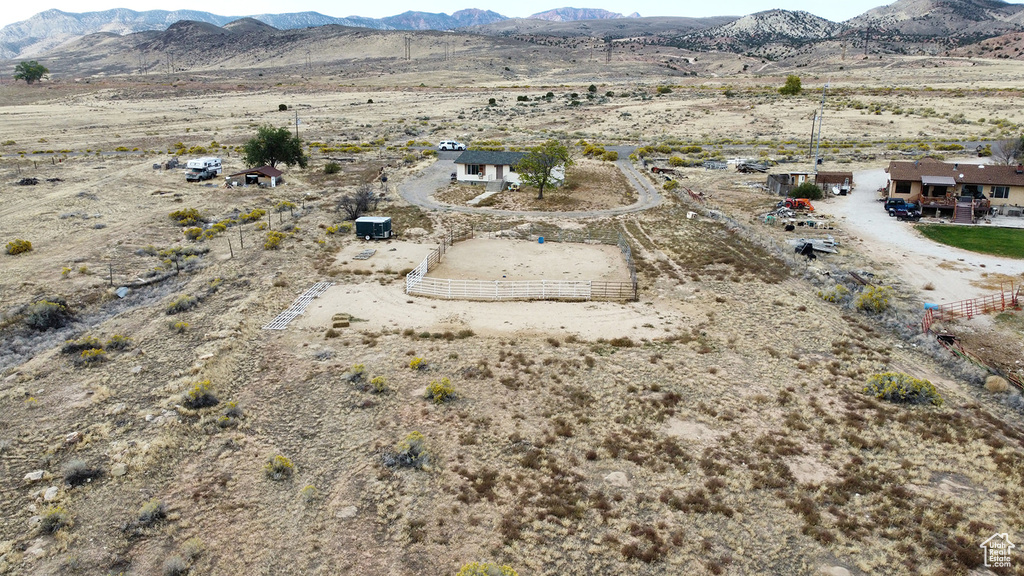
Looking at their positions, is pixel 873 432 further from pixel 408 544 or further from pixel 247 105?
pixel 247 105

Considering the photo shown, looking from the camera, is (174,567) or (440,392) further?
(440,392)

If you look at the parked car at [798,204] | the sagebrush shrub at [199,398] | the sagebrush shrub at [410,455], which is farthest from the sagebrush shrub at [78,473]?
the parked car at [798,204]

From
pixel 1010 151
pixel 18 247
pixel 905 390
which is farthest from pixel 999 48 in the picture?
pixel 18 247

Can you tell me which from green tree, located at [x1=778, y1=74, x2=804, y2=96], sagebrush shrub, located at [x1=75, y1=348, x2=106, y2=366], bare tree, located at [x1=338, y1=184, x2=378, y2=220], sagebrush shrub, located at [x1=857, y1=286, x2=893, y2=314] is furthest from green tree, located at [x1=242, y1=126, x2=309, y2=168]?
green tree, located at [x1=778, y1=74, x2=804, y2=96]

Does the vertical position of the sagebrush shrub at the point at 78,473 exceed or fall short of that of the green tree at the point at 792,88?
it falls short

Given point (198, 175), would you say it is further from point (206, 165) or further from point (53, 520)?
point (53, 520)

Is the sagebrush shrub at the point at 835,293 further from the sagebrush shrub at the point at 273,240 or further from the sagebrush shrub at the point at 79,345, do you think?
the sagebrush shrub at the point at 79,345
